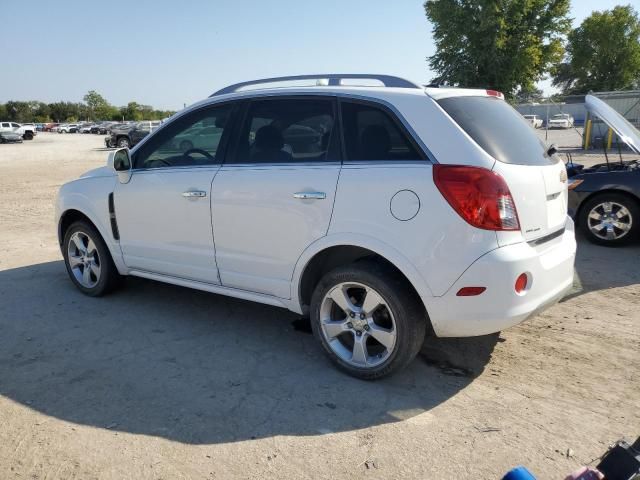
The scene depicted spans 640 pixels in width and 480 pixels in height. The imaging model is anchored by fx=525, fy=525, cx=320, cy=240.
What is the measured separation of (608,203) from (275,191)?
4.89 metres

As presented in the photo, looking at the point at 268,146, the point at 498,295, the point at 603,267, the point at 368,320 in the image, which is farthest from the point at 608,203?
the point at 268,146

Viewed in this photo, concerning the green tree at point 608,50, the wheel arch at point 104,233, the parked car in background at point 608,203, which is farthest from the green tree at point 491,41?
the wheel arch at point 104,233

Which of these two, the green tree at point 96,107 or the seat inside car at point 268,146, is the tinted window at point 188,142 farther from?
the green tree at point 96,107

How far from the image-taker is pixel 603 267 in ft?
18.9

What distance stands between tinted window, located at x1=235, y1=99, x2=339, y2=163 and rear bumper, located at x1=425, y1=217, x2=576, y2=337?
1.12m

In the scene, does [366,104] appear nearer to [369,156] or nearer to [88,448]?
[369,156]

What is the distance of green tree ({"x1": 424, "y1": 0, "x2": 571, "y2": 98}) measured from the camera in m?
37.2

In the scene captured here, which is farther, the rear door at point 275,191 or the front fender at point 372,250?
the rear door at point 275,191

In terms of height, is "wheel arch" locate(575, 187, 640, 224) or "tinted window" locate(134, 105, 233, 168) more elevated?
"tinted window" locate(134, 105, 233, 168)

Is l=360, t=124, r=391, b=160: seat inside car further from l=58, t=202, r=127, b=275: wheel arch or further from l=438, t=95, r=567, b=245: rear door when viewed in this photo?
l=58, t=202, r=127, b=275: wheel arch

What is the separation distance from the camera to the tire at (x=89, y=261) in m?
4.79

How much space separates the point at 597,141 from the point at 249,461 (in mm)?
23785

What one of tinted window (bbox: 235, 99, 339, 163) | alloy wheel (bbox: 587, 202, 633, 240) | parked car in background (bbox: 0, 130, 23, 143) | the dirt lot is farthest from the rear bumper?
parked car in background (bbox: 0, 130, 23, 143)

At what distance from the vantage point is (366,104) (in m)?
3.29
